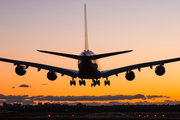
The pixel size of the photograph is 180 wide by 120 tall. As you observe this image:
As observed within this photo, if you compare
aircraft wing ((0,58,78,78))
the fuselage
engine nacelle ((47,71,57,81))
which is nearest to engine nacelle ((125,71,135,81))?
the fuselage

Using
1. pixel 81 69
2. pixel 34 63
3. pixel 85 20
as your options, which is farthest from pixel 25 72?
pixel 85 20

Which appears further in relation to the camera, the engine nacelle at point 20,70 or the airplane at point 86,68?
the engine nacelle at point 20,70

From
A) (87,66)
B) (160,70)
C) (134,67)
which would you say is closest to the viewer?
(87,66)

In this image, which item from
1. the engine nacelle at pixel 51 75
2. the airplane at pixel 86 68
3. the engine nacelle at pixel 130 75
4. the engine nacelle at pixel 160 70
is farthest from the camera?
the engine nacelle at pixel 130 75

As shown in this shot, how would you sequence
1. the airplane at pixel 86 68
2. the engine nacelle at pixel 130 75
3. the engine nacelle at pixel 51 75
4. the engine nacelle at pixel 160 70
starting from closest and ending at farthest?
the airplane at pixel 86 68 < the engine nacelle at pixel 160 70 < the engine nacelle at pixel 51 75 < the engine nacelle at pixel 130 75

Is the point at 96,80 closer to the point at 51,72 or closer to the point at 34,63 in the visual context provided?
the point at 51,72

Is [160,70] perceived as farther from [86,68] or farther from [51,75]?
[51,75]

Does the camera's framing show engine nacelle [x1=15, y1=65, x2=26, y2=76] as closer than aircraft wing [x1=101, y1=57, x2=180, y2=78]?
No

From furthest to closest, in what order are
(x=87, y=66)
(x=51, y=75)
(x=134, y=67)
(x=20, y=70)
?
(x=51, y=75)
(x=134, y=67)
(x=20, y=70)
(x=87, y=66)

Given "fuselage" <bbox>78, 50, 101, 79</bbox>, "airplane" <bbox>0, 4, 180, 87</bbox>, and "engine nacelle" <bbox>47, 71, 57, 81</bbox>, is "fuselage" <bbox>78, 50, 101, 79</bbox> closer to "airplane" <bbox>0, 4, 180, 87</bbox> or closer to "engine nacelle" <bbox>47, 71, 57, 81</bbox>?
"airplane" <bbox>0, 4, 180, 87</bbox>

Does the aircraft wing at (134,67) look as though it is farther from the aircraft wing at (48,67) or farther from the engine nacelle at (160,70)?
the aircraft wing at (48,67)

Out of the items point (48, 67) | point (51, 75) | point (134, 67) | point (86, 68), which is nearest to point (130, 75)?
point (134, 67)

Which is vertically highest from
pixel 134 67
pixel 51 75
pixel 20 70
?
pixel 134 67

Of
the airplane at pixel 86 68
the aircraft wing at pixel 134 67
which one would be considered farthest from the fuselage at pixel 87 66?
the aircraft wing at pixel 134 67
